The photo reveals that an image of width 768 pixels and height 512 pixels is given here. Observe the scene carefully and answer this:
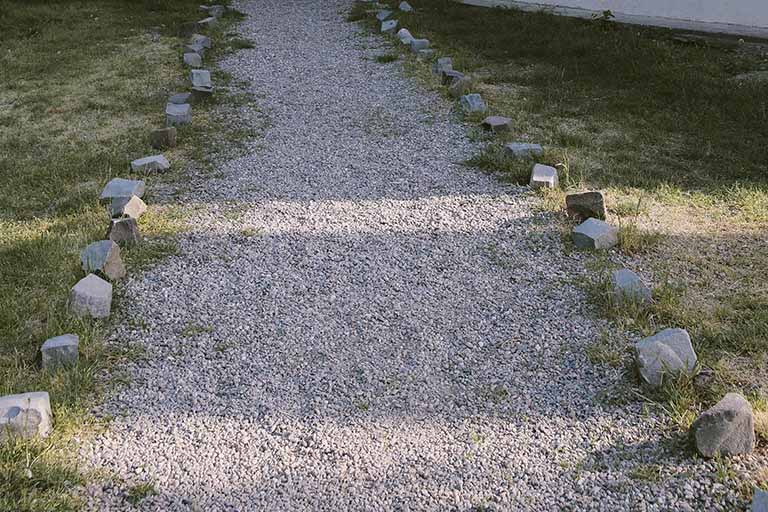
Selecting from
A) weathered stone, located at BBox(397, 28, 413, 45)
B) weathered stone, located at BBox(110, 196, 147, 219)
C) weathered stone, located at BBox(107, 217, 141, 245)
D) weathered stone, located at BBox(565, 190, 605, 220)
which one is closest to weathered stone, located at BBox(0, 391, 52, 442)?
weathered stone, located at BBox(107, 217, 141, 245)

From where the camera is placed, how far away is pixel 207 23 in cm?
960

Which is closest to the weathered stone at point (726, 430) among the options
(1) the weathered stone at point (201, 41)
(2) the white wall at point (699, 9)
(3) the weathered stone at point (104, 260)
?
(3) the weathered stone at point (104, 260)

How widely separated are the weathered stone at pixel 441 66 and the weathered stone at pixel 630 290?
420 centimetres

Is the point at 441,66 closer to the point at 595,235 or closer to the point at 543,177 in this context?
the point at 543,177

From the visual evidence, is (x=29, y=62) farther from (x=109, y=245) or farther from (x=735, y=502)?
(x=735, y=502)

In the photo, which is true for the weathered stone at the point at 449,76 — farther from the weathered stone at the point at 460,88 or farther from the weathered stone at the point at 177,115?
the weathered stone at the point at 177,115

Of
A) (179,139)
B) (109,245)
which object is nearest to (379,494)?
(109,245)

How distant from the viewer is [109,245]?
3721 millimetres

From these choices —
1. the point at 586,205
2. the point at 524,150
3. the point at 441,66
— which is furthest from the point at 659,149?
the point at 441,66

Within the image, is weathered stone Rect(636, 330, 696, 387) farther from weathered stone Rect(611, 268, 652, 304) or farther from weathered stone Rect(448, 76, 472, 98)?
weathered stone Rect(448, 76, 472, 98)

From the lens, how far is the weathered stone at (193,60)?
7.66 meters

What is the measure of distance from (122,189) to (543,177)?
2564 millimetres

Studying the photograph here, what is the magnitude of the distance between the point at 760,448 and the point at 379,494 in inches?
50.5

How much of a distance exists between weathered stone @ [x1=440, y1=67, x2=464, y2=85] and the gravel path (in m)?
1.94
